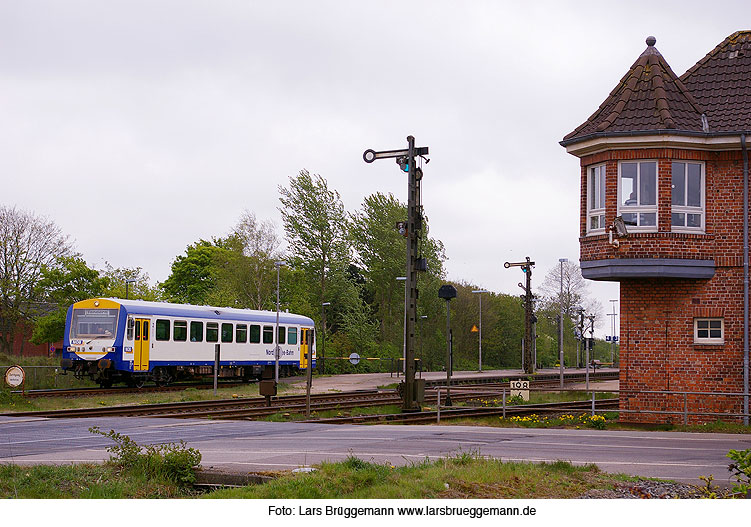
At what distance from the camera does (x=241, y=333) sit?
1666 inches

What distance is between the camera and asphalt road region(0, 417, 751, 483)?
12648 millimetres

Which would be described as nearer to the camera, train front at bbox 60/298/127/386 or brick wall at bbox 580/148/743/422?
brick wall at bbox 580/148/743/422

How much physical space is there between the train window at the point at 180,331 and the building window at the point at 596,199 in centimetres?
2061

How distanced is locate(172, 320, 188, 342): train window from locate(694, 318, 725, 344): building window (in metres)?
22.6

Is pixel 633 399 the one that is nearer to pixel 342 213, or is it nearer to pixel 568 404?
pixel 568 404

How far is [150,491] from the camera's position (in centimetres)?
1013

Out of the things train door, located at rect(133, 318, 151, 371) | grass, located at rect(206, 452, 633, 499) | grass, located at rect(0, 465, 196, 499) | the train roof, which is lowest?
grass, located at rect(0, 465, 196, 499)

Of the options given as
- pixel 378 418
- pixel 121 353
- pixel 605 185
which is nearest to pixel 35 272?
pixel 121 353

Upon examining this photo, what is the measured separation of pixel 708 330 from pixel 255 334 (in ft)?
85.0

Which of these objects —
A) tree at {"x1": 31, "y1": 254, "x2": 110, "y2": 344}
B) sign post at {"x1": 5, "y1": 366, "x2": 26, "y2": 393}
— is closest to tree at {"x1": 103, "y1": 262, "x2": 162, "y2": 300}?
tree at {"x1": 31, "y1": 254, "x2": 110, "y2": 344}

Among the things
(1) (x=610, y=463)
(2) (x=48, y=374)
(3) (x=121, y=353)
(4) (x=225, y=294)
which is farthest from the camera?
(4) (x=225, y=294)

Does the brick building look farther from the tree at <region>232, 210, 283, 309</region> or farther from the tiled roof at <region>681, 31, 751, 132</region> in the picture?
the tree at <region>232, 210, 283, 309</region>

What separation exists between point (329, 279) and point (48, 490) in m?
52.4

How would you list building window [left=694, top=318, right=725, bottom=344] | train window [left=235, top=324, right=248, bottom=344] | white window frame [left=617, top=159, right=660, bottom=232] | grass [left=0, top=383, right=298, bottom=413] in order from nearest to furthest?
white window frame [left=617, top=159, right=660, bottom=232], building window [left=694, top=318, right=725, bottom=344], grass [left=0, top=383, right=298, bottom=413], train window [left=235, top=324, right=248, bottom=344]
